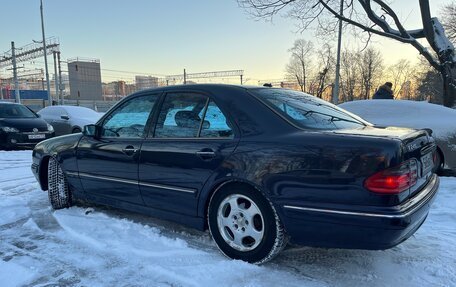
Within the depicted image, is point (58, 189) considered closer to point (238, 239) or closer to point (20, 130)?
point (238, 239)

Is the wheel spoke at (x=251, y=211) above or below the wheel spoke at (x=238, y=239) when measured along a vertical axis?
above

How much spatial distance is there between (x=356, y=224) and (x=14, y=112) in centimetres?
1204

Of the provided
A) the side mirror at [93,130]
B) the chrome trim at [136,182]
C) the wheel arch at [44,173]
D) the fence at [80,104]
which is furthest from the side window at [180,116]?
the fence at [80,104]

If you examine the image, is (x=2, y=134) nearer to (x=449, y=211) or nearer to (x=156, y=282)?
(x=156, y=282)

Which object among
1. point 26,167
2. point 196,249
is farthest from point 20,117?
point 196,249

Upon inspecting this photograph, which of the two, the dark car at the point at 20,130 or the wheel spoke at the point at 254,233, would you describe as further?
the dark car at the point at 20,130

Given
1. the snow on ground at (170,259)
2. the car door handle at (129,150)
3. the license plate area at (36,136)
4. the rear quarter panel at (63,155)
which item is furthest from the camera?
the license plate area at (36,136)

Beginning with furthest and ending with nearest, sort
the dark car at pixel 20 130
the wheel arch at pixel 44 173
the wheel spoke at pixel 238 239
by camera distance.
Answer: the dark car at pixel 20 130
the wheel arch at pixel 44 173
the wheel spoke at pixel 238 239

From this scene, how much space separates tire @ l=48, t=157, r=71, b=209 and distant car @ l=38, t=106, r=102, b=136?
826 centimetres

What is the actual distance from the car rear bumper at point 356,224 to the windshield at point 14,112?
37.1ft

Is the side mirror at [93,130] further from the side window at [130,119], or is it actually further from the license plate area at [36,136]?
the license plate area at [36,136]

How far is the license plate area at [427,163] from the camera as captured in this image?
2.93 m

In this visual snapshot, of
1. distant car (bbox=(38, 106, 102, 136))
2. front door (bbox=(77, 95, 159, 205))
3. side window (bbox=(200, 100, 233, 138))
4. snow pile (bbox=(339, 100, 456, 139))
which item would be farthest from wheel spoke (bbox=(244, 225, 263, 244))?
distant car (bbox=(38, 106, 102, 136))

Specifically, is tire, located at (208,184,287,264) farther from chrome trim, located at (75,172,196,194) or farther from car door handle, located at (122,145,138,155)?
car door handle, located at (122,145,138,155)
